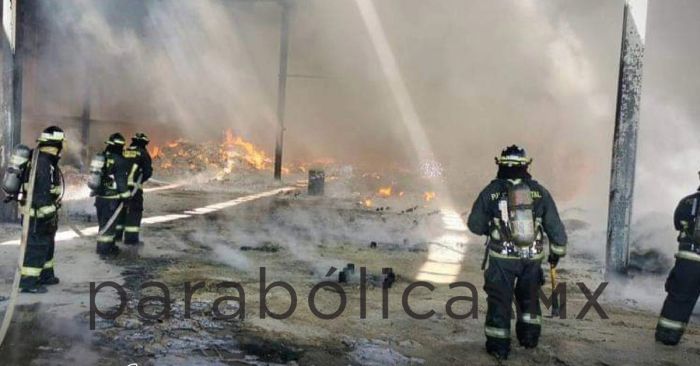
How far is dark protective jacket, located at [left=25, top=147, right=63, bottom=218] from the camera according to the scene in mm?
5012

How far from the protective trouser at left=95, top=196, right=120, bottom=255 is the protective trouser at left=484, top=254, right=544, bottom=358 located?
506cm

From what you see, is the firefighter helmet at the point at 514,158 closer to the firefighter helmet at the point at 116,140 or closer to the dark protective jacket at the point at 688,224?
the dark protective jacket at the point at 688,224

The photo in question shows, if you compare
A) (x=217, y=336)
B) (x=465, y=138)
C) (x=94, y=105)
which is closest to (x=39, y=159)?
(x=217, y=336)

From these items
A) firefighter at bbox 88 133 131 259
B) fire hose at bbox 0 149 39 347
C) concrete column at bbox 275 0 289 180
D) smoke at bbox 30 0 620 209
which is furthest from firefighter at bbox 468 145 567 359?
concrete column at bbox 275 0 289 180

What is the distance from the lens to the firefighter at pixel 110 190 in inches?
269

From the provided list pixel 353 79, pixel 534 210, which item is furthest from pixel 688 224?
pixel 353 79

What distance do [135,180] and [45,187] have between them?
229cm

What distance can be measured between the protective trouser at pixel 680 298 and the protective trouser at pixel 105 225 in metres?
6.34

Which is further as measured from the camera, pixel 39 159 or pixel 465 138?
pixel 465 138

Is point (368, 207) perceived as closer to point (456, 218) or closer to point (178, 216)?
point (456, 218)

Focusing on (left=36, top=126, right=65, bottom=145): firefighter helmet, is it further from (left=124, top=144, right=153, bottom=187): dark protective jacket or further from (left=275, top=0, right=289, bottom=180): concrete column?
(left=275, top=0, right=289, bottom=180): concrete column

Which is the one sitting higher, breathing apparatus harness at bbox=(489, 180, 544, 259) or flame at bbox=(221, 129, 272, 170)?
flame at bbox=(221, 129, 272, 170)

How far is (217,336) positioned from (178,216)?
7.49 metres

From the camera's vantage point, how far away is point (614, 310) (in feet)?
18.9
